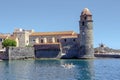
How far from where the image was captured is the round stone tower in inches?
3260

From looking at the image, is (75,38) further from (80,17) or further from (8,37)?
(8,37)

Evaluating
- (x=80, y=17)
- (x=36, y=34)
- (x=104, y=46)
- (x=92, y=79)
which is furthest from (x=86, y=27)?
(x=92, y=79)

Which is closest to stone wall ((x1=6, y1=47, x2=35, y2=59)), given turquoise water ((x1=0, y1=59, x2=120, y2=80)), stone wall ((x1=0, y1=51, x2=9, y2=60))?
stone wall ((x1=0, y1=51, x2=9, y2=60))

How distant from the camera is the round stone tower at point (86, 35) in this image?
8281 cm

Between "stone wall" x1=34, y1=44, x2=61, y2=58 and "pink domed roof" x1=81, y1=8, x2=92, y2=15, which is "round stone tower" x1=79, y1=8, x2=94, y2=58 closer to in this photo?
"pink domed roof" x1=81, y1=8, x2=92, y2=15

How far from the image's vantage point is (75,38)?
87188 millimetres

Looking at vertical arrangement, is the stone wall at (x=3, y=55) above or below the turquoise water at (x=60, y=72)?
above

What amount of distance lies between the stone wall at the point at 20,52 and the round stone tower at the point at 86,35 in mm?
12000

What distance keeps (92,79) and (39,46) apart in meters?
49.5

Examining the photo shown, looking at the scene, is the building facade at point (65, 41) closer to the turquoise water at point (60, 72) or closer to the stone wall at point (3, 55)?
the stone wall at point (3, 55)

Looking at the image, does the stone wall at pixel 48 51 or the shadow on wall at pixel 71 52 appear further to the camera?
the stone wall at pixel 48 51

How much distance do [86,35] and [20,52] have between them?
616 inches

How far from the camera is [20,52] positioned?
83.8m

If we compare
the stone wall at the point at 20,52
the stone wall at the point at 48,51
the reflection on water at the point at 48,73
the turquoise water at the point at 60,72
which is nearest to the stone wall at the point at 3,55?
the stone wall at the point at 20,52
